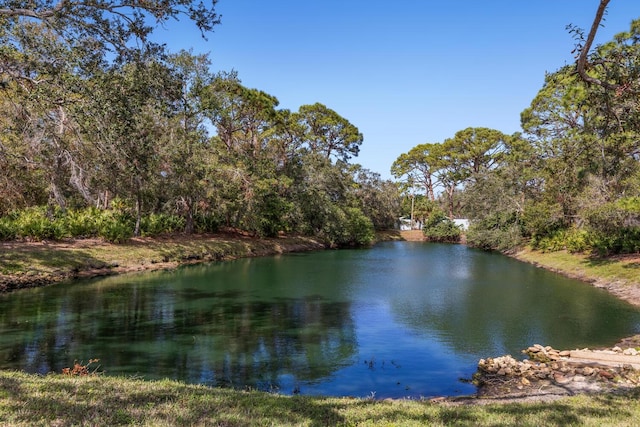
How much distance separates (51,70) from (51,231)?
18.0 m

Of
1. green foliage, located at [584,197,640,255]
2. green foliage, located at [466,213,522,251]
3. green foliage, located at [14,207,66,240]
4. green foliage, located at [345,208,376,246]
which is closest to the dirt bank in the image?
green foliage, located at [584,197,640,255]

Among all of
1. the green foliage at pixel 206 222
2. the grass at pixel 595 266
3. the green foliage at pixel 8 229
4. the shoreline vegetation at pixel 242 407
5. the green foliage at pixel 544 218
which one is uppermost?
the green foliage at pixel 544 218

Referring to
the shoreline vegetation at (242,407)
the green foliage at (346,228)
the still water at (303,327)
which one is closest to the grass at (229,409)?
the shoreline vegetation at (242,407)

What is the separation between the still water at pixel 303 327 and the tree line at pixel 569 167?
5.15 metres

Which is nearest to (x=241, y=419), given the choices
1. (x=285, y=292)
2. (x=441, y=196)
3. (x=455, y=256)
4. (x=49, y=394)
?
(x=49, y=394)

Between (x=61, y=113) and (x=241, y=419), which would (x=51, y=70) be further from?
(x=241, y=419)

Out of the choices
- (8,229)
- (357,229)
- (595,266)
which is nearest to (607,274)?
(595,266)

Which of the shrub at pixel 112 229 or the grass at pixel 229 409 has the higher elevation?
the shrub at pixel 112 229

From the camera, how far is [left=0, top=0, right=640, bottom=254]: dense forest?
977cm

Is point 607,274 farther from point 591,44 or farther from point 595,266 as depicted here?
point 591,44

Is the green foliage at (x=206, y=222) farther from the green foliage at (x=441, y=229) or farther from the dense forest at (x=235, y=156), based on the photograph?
the green foliage at (x=441, y=229)

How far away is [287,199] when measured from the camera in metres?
44.7

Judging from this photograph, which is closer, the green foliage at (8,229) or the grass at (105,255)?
the grass at (105,255)

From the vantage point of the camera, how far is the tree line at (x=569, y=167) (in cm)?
805
